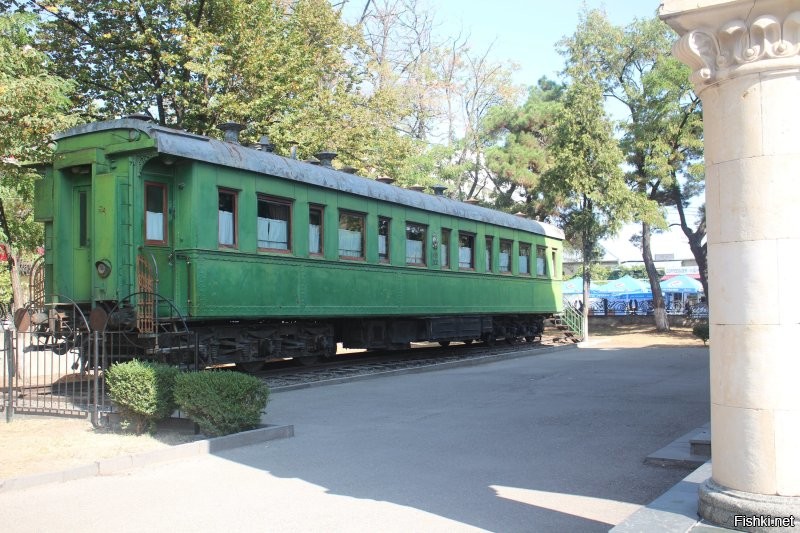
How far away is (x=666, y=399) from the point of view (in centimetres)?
1176

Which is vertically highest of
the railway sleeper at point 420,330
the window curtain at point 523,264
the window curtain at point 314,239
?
the window curtain at point 314,239

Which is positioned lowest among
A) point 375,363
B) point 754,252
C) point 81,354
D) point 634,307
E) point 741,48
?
point 375,363

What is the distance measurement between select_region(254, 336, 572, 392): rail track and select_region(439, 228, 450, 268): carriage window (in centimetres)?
242

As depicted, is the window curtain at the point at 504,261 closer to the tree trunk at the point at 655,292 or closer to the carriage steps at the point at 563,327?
the carriage steps at the point at 563,327

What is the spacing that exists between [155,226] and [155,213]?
208 mm

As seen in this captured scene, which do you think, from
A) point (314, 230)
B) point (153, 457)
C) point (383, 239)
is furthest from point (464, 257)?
point (153, 457)

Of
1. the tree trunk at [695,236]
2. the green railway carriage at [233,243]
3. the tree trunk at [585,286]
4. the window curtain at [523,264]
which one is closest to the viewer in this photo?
the green railway carriage at [233,243]

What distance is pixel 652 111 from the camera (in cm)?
3006

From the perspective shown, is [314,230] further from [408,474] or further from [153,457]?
[408,474]

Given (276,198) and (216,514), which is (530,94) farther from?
(216,514)

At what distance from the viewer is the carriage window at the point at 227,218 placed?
41.1 ft

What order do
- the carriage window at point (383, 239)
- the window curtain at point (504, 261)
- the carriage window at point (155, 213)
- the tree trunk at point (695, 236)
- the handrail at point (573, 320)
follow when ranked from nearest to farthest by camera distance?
the carriage window at point (155, 213)
the carriage window at point (383, 239)
the window curtain at point (504, 261)
the handrail at point (573, 320)
the tree trunk at point (695, 236)

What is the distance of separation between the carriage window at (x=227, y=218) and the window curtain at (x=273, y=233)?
0.62 metres

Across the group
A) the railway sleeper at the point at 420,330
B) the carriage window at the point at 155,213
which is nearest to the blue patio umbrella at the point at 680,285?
the railway sleeper at the point at 420,330
